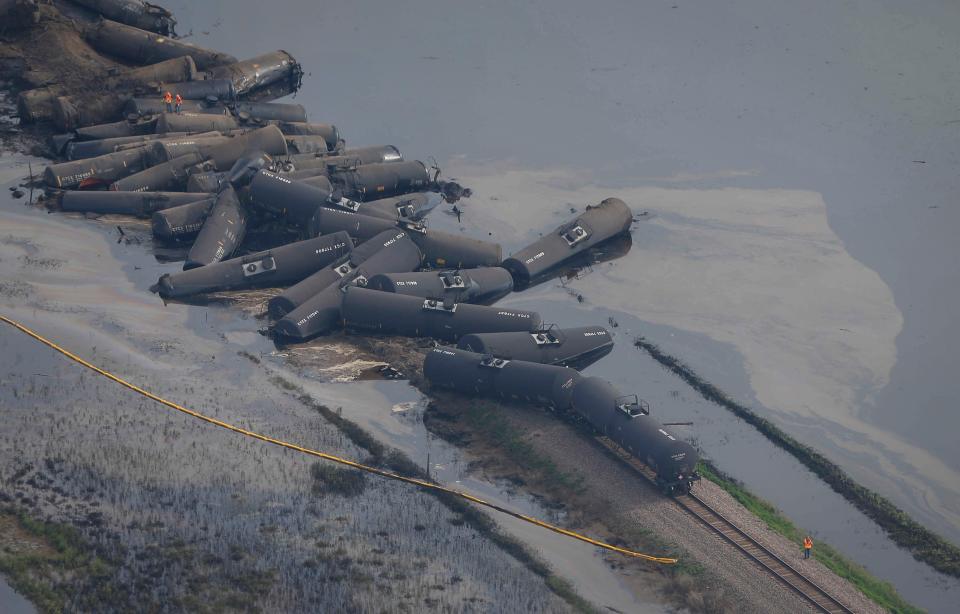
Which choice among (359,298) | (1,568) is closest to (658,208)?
(359,298)

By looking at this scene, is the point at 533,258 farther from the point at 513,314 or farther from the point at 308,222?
the point at 308,222

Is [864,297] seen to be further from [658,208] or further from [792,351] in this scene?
[658,208]

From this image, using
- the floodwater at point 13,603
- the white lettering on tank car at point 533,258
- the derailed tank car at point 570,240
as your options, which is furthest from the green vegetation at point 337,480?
the white lettering on tank car at point 533,258

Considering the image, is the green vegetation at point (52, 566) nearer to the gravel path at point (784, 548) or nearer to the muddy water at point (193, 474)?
the muddy water at point (193, 474)

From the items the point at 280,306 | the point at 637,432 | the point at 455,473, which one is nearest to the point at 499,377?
the point at 455,473

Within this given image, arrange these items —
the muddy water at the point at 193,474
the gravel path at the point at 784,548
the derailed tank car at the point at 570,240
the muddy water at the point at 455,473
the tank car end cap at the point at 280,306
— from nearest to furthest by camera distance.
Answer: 1. the muddy water at the point at 193,474
2. the muddy water at the point at 455,473
3. the gravel path at the point at 784,548
4. the tank car end cap at the point at 280,306
5. the derailed tank car at the point at 570,240

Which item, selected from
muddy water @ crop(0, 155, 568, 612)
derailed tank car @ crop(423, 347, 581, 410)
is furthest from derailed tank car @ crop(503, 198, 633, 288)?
muddy water @ crop(0, 155, 568, 612)
